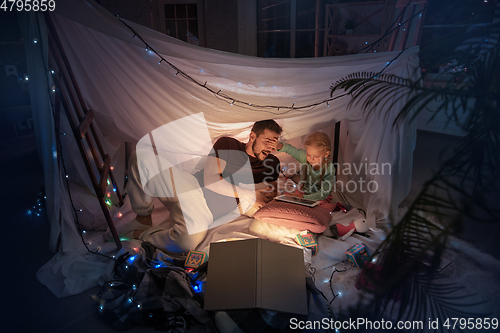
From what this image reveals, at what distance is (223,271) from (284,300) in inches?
14.2

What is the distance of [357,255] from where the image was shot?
6.79 feet

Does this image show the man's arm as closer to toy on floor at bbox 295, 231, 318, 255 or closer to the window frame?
toy on floor at bbox 295, 231, 318, 255

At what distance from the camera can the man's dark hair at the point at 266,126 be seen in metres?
2.59

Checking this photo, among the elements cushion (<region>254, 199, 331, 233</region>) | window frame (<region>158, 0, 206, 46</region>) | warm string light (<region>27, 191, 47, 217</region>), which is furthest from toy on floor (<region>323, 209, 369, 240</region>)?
window frame (<region>158, 0, 206, 46</region>)

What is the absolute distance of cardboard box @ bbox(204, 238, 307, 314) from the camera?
5.16 ft

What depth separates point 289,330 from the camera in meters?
1.54

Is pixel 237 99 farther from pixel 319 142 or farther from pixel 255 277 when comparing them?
pixel 255 277

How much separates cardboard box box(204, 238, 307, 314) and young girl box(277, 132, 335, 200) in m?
0.97

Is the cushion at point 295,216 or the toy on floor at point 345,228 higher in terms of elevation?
the cushion at point 295,216

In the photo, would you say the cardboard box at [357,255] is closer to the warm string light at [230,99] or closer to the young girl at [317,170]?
the young girl at [317,170]

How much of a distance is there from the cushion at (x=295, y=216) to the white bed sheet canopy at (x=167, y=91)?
21.9 inches

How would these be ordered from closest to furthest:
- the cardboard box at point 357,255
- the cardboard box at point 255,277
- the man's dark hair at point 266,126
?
the cardboard box at point 255,277 → the cardboard box at point 357,255 → the man's dark hair at point 266,126

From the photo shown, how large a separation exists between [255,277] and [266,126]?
131 cm

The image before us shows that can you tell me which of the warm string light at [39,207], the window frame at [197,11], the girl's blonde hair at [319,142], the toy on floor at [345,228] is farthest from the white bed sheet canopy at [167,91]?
the window frame at [197,11]
